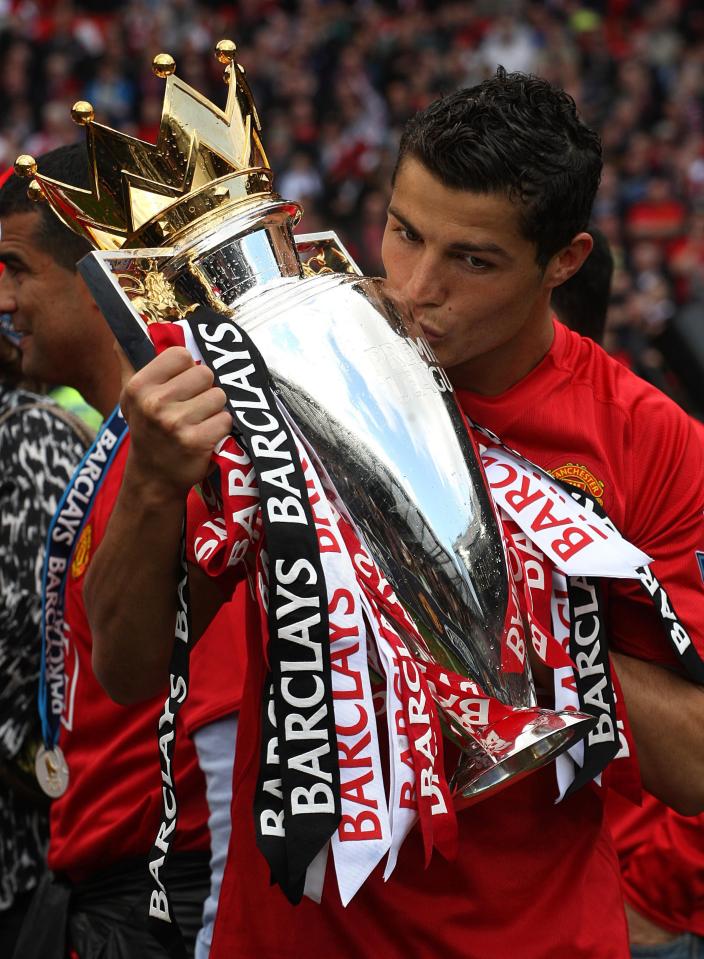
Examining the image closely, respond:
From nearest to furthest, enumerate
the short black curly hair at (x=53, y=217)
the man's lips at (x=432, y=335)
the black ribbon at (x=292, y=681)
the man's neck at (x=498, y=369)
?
the black ribbon at (x=292, y=681) → the man's lips at (x=432, y=335) → the man's neck at (x=498, y=369) → the short black curly hair at (x=53, y=217)

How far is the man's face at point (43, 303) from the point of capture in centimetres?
284

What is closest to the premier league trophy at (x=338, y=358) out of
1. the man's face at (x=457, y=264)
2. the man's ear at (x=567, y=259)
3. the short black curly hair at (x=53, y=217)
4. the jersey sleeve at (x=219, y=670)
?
the man's face at (x=457, y=264)

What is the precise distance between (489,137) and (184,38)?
17626mm

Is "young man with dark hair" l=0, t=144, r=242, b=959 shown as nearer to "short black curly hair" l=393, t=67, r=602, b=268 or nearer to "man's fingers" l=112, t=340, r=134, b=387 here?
"man's fingers" l=112, t=340, r=134, b=387

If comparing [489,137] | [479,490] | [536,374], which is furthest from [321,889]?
[489,137]

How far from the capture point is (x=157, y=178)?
1717 mm

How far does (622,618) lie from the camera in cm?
190

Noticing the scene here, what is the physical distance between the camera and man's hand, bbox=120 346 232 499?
151 centimetres

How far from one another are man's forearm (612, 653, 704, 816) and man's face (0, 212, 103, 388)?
1.49 meters

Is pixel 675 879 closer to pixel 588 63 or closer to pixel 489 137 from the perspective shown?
pixel 489 137

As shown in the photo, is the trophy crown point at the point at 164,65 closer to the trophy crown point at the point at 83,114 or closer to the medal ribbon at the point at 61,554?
the trophy crown point at the point at 83,114

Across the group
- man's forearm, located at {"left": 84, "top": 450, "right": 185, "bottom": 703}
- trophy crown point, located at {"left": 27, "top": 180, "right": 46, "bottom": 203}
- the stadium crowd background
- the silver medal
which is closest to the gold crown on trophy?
trophy crown point, located at {"left": 27, "top": 180, "right": 46, "bottom": 203}

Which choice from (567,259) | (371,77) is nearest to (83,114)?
(567,259)

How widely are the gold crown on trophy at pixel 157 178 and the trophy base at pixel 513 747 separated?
762 mm
